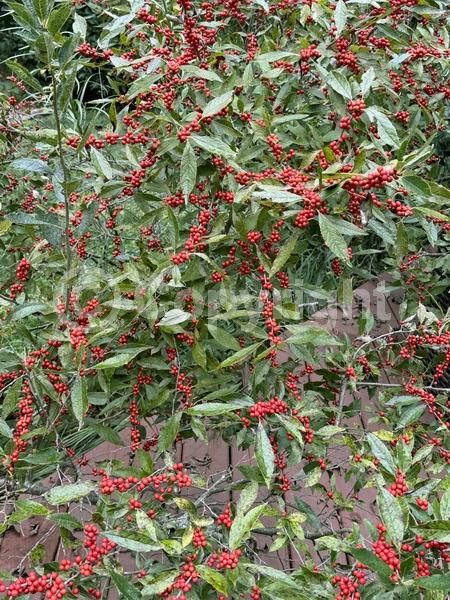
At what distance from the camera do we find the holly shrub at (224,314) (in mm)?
1013

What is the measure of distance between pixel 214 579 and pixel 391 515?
0.31m

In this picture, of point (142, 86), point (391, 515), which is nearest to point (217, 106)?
point (142, 86)

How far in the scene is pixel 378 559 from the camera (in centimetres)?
91

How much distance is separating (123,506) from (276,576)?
32cm

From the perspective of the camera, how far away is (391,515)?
91 cm

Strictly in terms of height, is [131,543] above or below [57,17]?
below

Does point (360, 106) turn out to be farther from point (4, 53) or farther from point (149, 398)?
point (4, 53)

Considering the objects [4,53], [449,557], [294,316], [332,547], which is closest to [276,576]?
[332,547]

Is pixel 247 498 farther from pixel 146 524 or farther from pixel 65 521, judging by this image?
pixel 65 521

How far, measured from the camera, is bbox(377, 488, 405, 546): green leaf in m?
0.90

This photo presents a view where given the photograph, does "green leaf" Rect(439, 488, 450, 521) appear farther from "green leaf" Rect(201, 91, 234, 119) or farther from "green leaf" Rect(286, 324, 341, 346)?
"green leaf" Rect(201, 91, 234, 119)

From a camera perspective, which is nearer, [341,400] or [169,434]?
[169,434]

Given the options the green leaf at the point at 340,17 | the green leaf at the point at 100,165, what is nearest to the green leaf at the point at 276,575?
the green leaf at the point at 100,165

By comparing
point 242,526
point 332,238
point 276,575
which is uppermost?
point 332,238
